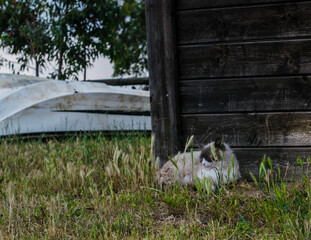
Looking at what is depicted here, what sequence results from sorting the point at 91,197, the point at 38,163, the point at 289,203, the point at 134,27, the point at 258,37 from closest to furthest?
the point at 289,203 → the point at 91,197 → the point at 258,37 → the point at 38,163 → the point at 134,27

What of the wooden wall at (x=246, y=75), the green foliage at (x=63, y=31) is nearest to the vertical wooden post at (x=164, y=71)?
the wooden wall at (x=246, y=75)

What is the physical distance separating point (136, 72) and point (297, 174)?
887 cm

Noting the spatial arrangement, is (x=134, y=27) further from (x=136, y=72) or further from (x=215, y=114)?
(x=215, y=114)

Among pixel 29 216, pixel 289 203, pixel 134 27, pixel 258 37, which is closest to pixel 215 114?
pixel 258 37

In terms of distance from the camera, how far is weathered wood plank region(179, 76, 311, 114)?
352cm

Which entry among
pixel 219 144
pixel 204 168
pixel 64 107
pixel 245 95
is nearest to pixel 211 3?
pixel 245 95

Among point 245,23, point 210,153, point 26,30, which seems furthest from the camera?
point 26,30

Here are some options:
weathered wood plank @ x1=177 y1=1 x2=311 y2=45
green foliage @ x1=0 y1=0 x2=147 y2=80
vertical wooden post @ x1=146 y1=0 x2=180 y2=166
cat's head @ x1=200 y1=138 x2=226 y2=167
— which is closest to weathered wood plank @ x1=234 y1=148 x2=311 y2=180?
cat's head @ x1=200 y1=138 x2=226 y2=167

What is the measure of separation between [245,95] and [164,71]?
769 mm

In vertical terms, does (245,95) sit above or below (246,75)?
below

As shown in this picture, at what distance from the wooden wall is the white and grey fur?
42cm

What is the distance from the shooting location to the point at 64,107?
6719 millimetres

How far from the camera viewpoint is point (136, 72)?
12039 mm

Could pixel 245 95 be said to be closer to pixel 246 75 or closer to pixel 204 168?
pixel 246 75
